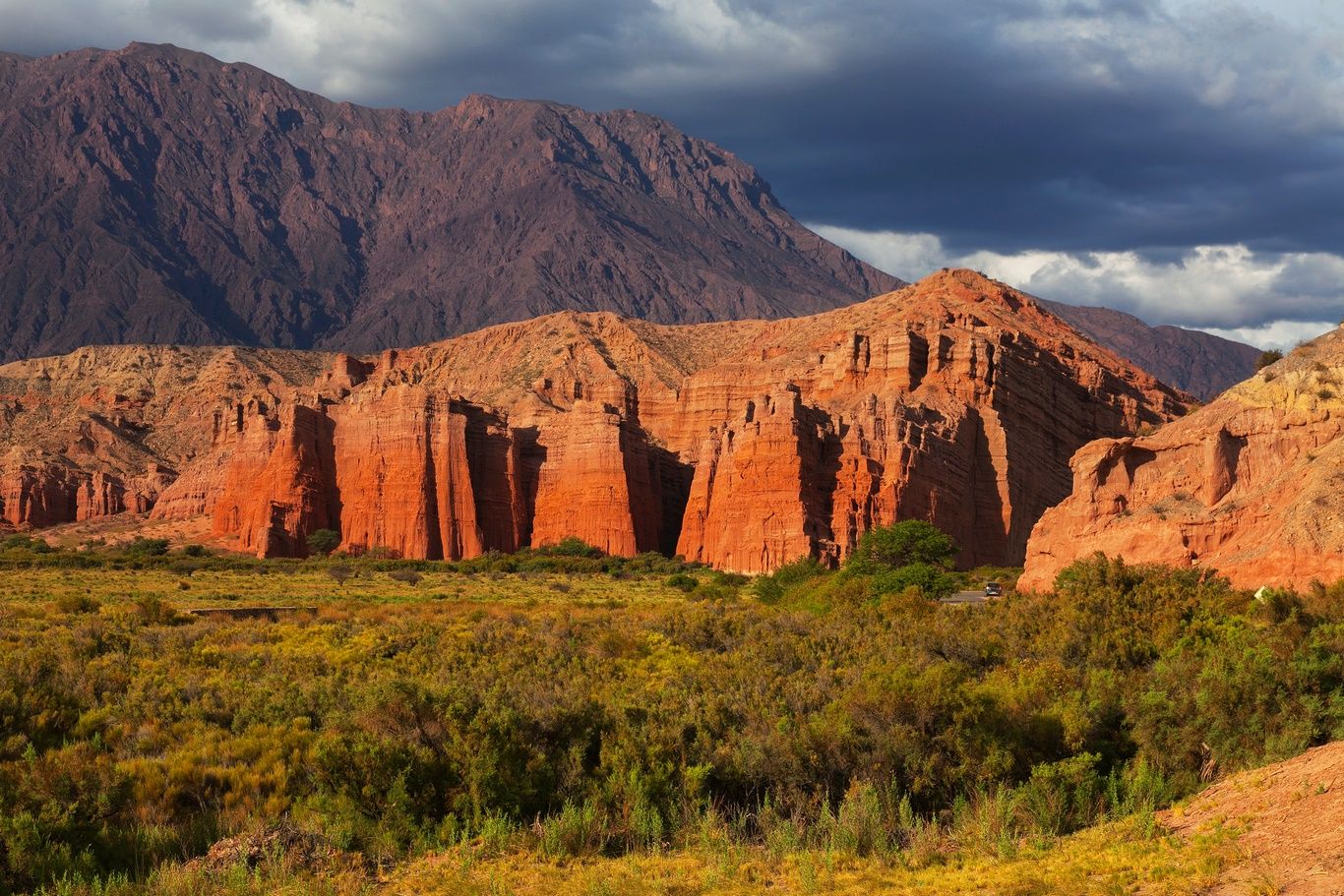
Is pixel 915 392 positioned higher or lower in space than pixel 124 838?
higher

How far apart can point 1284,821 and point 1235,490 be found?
21.9 meters

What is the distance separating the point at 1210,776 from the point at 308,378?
504 feet

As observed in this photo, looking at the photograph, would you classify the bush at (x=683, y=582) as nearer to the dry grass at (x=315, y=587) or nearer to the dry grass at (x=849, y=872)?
the dry grass at (x=315, y=587)

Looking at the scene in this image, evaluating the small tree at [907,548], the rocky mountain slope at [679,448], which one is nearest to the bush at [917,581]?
the small tree at [907,548]

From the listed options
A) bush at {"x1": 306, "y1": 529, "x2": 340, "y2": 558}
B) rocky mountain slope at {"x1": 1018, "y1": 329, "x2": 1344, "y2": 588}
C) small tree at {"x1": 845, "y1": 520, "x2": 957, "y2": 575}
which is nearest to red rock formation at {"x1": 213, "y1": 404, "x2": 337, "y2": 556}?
bush at {"x1": 306, "y1": 529, "x2": 340, "y2": 558}

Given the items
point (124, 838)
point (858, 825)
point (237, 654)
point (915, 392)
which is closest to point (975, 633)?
point (858, 825)

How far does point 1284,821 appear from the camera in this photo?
16031mm

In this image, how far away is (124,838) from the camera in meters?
18.6

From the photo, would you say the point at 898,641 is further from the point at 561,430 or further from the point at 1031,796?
the point at 561,430

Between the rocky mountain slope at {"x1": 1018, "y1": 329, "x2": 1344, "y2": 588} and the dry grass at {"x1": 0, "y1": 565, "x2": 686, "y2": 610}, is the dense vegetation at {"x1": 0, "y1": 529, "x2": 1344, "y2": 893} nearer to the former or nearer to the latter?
the rocky mountain slope at {"x1": 1018, "y1": 329, "x2": 1344, "y2": 588}

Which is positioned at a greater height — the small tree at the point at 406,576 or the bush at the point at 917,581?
the bush at the point at 917,581

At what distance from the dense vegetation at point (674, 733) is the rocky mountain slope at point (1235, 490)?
6.87 ft

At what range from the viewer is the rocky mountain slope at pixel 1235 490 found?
3061 cm

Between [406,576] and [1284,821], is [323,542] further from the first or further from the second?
[1284,821]
